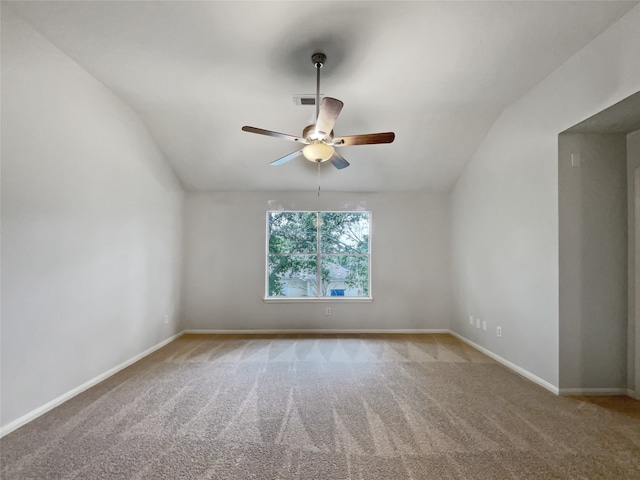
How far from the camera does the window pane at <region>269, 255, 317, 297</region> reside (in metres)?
5.29

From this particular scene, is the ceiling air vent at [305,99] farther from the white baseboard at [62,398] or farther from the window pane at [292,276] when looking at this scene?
the white baseboard at [62,398]

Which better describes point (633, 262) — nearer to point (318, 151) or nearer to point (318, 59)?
point (318, 151)

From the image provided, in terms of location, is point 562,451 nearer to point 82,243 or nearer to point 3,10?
point 82,243

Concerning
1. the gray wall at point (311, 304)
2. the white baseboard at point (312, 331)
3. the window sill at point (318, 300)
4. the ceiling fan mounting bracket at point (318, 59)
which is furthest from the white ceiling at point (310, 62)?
the white baseboard at point (312, 331)

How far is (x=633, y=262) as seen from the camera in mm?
2797

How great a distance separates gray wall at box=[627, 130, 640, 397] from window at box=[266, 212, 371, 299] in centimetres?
320

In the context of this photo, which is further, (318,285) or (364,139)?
(318,285)

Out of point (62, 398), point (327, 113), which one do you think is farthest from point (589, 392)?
point (62, 398)

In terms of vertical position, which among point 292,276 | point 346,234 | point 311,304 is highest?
point 346,234

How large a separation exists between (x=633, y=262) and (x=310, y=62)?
11.2 feet

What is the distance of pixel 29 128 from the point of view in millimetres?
2354

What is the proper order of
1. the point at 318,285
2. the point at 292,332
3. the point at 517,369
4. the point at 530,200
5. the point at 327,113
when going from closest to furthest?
the point at 327,113, the point at 530,200, the point at 517,369, the point at 292,332, the point at 318,285

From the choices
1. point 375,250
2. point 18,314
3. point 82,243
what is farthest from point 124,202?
point 375,250

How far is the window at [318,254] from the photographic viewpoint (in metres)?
5.31
